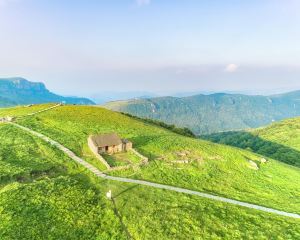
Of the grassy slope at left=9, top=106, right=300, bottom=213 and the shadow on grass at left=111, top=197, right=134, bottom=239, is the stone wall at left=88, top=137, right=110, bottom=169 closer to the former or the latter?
the grassy slope at left=9, top=106, right=300, bottom=213

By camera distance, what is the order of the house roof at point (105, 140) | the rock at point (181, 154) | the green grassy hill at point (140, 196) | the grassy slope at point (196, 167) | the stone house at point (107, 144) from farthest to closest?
the rock at point (181, 154), the house roof at point (105, 140), the stone house at point (107, 144), the grassy slope at point (196, 167), the green grassy hill at point (140, 196)

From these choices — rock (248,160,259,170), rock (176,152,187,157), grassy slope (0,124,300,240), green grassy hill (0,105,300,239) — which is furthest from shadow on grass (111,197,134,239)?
rock (248,160,259,170)

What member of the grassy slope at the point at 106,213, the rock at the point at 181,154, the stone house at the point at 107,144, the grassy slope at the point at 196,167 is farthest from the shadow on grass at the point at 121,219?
the rock at the point at 181,154

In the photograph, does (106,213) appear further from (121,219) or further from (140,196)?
(140,196)

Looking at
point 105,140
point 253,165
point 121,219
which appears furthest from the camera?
point 253,165

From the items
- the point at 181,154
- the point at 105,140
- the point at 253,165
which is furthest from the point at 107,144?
the point at 253,165

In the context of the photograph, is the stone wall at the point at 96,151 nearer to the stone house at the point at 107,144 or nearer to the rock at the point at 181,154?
the stone house at the point at 107,144

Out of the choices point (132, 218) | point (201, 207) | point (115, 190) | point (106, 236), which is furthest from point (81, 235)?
point (201, 207)
